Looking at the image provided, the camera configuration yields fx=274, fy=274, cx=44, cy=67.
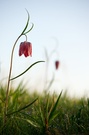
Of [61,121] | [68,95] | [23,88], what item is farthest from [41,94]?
[61,121]

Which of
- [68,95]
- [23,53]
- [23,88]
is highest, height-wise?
[23,53]

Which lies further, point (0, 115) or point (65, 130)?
point (0, 115)

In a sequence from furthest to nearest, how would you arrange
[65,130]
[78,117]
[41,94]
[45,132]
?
[41,94] → [78,117] → [65,130] → [45,132]

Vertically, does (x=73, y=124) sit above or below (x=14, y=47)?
below

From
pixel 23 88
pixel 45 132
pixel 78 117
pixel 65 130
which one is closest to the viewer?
pixel 45 132

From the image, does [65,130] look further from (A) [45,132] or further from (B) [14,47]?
(B) [14,47]

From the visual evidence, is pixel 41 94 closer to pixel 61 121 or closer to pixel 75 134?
pixel 61 121
